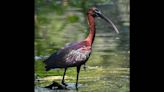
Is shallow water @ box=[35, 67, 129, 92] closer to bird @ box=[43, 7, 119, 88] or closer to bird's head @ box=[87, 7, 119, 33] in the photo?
bird @ box=[43, 7, 119, 88]

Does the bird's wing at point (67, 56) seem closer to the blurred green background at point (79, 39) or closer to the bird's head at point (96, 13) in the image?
the blurred green background at point (79, 39)

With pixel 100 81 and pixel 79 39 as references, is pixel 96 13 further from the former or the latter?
pixel 100 81

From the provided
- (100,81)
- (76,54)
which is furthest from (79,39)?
(100,81)

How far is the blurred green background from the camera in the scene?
156 cm

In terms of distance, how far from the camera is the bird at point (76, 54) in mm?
1900

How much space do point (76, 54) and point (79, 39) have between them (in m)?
0.08

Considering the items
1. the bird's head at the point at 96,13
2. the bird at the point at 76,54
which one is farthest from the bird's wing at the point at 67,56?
the bird's head at the point at 96,13
